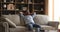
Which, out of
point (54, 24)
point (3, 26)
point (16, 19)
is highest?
point (16, 19)

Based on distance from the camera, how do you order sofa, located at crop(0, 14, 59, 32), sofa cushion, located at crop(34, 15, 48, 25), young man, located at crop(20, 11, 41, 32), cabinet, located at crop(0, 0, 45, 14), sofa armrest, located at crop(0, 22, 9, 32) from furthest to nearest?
cabinet, located at crop(0, 0, 45, 14), sofa cushion, located at crop(34, 15, 48, 25), young man, located at crop(20, 11, 41, 32), sofa, located at crop(0, 14, 59, 32), sofa armrest, located at crop(0, 22, 9, 32)

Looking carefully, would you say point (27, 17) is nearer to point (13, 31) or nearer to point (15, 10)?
point (13, 31)

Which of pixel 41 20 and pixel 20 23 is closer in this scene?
pixel 20 23

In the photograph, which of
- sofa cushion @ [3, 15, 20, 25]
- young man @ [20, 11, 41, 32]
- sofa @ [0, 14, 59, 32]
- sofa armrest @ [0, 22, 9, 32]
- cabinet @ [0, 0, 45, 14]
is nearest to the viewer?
sofa armrest @ [0, 22, 9, 32]

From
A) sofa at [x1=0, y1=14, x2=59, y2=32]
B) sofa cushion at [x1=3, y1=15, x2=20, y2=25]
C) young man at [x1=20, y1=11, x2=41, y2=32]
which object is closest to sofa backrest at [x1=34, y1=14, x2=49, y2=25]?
sofa at [x1=0, y1=14, x2=59, y2=32]

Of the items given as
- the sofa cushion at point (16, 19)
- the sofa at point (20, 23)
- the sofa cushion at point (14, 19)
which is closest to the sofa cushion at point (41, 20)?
the sofa at point (20, 23)

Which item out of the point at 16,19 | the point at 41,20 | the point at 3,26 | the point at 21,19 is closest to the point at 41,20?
the point at 41,20

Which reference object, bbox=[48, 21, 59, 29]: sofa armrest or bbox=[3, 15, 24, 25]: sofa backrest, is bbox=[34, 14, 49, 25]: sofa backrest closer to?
bbox=[48, 21, 59, 29]: sofa armrest

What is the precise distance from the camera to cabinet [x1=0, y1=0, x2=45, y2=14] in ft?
23.9

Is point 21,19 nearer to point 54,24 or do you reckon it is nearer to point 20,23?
point 20,23

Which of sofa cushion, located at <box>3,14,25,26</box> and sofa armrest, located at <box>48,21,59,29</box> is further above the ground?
sofa cushion, located at <box>3,14,25,26</box>

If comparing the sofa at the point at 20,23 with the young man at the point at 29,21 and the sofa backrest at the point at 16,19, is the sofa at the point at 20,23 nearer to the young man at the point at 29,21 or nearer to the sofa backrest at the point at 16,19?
the sofa backrest at the point at 16,19

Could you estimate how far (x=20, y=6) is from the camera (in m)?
7.51

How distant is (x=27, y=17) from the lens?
233 inches
